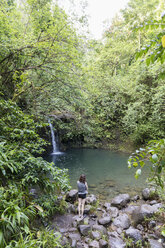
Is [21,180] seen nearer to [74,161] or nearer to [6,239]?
[6,239]

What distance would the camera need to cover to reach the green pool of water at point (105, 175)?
23.3 feet

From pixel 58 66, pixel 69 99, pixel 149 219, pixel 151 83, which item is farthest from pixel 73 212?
pixel 151 83

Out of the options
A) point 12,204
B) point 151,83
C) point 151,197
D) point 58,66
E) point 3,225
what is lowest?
point 151,197

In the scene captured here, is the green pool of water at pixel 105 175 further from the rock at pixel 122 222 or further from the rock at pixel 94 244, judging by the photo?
the rock at pixel 94 244

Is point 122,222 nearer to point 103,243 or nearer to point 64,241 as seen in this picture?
point 103,243

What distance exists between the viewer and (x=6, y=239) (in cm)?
244

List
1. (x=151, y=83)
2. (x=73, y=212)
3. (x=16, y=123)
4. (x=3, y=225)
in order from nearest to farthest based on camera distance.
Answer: (x=3, y=225) → (x=16, y=123) → (x=73, y=212) → (x=151, y=83)

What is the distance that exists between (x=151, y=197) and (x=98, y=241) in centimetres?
323

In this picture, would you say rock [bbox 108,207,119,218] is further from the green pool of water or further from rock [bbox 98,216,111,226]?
the green pool of water

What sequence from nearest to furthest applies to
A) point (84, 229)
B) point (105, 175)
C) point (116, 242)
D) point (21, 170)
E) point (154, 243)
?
1. point (154, 243)
2. point (116, 242)
3. point (21, 170)
4. point (84, 229)
5. point (105, 175)

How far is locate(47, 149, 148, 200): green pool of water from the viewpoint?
7.10m

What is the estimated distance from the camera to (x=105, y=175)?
357 inches

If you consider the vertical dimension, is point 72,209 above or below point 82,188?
below

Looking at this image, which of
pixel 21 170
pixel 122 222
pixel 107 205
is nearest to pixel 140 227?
pixel 122 222
